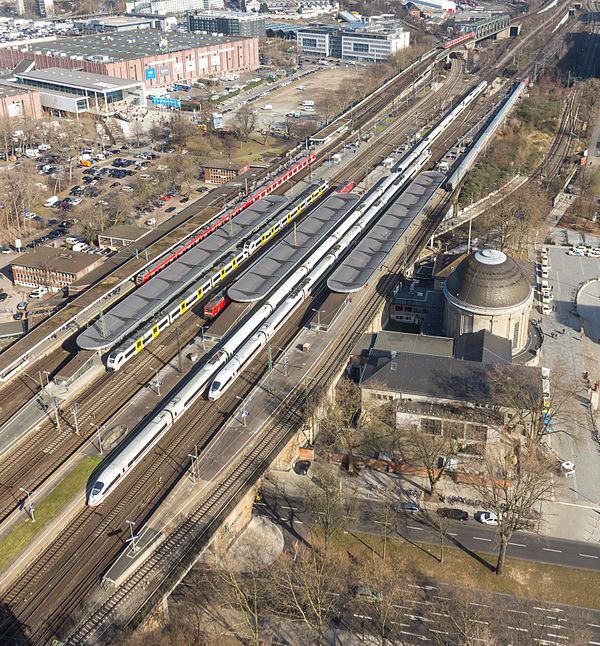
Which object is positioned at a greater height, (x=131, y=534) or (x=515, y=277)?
(x=515, y=277)

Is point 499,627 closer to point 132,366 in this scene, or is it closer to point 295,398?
point 295,398

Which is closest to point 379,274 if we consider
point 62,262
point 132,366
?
point 132,366

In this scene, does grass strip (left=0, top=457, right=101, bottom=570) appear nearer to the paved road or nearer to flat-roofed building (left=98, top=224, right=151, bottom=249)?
the paved road

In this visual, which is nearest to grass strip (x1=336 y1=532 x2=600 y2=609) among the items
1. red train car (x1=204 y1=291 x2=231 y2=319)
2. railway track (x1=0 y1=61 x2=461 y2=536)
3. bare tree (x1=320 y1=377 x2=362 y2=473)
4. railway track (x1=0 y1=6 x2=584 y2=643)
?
bare tree (x1=320 y1=377 x2=362 y2=473)

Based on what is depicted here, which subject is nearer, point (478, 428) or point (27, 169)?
point (478, 428)

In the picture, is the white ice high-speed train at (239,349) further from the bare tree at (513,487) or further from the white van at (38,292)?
the white van at (38,292)

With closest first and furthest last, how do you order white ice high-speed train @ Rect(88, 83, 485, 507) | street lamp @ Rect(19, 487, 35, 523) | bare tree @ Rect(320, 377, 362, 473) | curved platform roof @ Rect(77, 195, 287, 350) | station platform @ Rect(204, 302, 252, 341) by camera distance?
1. street lamp @ Rect(19, 487, 35, 523)
2. white ice high-speed train @ Rect(88, 83, 485, 507)
3. bare tree @ Rect(320, 377, 362, 473)
4. curved platform roof @ Rect(77, 195, 287, 350)
5. station platform @ Rect(204, 302, 252, 341)
